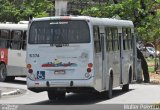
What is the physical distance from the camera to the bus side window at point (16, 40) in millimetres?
29359

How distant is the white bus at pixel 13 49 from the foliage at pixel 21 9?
13.0 metres

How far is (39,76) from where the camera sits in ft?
63.7

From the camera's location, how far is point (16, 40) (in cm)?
2942

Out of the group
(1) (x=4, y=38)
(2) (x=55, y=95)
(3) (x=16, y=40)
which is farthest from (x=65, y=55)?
(1) (x=4, y=38)

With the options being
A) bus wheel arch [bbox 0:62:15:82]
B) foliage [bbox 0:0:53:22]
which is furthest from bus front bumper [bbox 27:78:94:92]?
foliage [bbox 0:0:53:22]

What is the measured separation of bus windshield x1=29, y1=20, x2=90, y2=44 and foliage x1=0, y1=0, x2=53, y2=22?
901 inches

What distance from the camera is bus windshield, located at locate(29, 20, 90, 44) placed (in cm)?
1955

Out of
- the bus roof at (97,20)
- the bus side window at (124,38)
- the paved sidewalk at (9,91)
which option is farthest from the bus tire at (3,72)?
the bus side window at (124,38)

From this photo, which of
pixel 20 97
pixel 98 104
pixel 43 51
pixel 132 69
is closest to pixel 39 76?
pixel 43 51

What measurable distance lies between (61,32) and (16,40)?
10.1 m

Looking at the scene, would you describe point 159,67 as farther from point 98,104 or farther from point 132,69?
point 98,104

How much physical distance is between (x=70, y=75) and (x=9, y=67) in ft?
35.7

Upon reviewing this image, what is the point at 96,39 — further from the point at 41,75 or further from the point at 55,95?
the point at 55,95

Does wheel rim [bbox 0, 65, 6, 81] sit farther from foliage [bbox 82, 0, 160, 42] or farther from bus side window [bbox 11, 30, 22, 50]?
foliage [bbox 82, 0, 160, 42]
